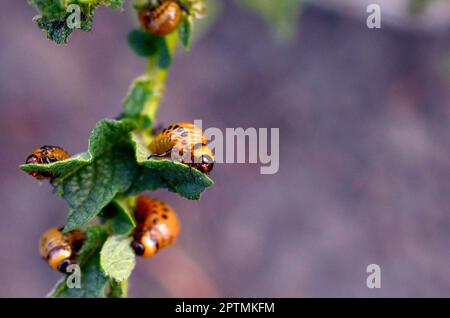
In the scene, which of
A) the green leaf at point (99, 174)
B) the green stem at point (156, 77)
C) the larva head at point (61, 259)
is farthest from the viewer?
the green stem at point (156, 77)

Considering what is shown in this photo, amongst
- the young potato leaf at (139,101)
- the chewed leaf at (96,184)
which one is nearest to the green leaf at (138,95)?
the young potato leaf at (139,101)

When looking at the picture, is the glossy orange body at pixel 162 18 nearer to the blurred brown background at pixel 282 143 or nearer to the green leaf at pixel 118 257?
the green leaf at pixel 118 257

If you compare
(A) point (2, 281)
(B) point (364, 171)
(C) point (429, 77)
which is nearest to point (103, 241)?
(A) point (2, 281)

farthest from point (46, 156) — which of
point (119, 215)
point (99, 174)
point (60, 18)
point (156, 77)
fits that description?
point (156, 77)

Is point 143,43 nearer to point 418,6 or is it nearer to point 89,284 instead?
point 89,284

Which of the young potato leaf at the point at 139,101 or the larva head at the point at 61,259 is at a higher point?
the young potato leaf at the point at 139,101

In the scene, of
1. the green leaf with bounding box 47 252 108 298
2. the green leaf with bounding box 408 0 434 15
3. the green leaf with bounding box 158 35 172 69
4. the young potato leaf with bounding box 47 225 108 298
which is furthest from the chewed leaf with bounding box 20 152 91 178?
the green leaf with bounding box 408 0 434 15

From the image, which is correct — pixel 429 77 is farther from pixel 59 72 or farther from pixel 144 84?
pixel 144 84
